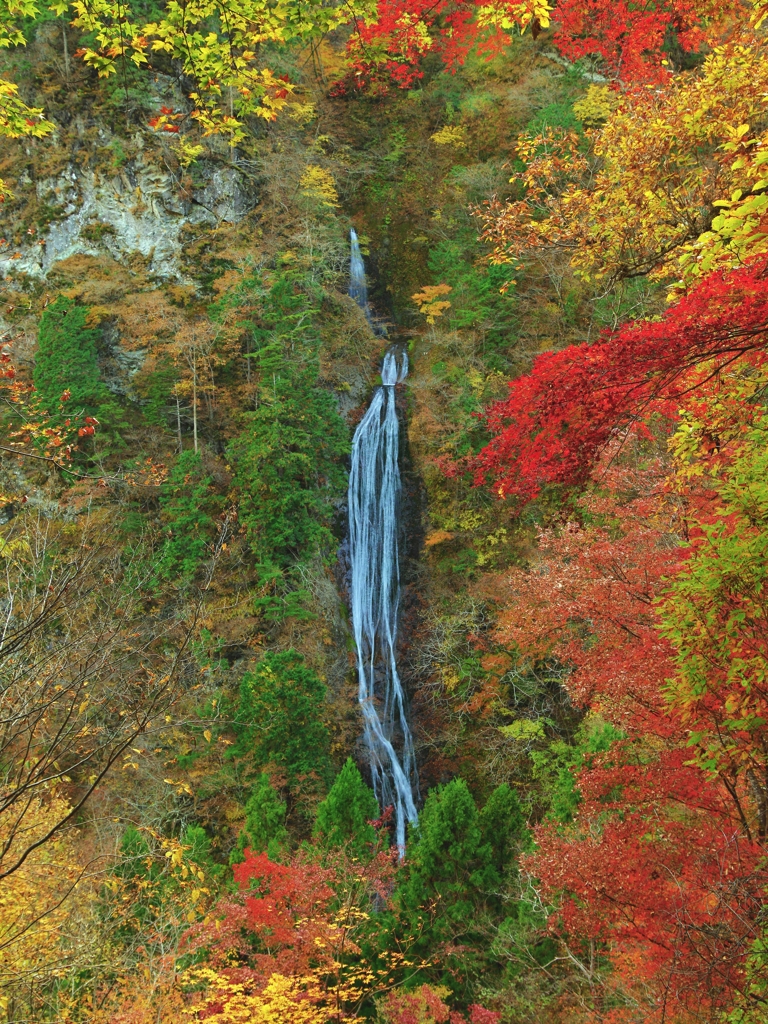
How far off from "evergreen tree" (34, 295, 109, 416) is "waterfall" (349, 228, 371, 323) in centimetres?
832

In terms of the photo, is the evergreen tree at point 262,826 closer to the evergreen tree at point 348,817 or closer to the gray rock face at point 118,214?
the evergreen tree at point 348,817

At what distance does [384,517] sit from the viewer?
61.1ft

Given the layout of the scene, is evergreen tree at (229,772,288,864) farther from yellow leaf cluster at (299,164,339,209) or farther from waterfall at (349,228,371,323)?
yellow leaf cluster at (299,164,339,209)

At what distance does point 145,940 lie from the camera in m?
9.25

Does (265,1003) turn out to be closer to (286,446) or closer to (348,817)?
(348,817)

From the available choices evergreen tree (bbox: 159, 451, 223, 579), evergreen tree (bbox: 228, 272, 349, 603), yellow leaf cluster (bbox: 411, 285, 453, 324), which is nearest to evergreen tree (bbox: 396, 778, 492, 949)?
evergreen tree (bbox: 228, 272, 349, 603)

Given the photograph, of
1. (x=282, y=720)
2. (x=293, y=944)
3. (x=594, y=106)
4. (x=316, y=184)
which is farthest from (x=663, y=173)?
(x=316, y=184)

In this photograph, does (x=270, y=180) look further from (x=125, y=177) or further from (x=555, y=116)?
(x=555, y=116)

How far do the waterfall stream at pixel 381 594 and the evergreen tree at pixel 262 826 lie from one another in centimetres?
470

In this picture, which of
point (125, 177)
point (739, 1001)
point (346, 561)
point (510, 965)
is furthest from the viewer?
point (125, 177)

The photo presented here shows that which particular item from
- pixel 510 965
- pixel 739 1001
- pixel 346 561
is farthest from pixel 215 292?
pixel 739 1001

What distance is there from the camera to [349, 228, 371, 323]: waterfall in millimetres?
21875

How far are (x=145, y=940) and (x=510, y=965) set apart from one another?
491cm

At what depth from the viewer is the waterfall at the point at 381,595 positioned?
626 inches
